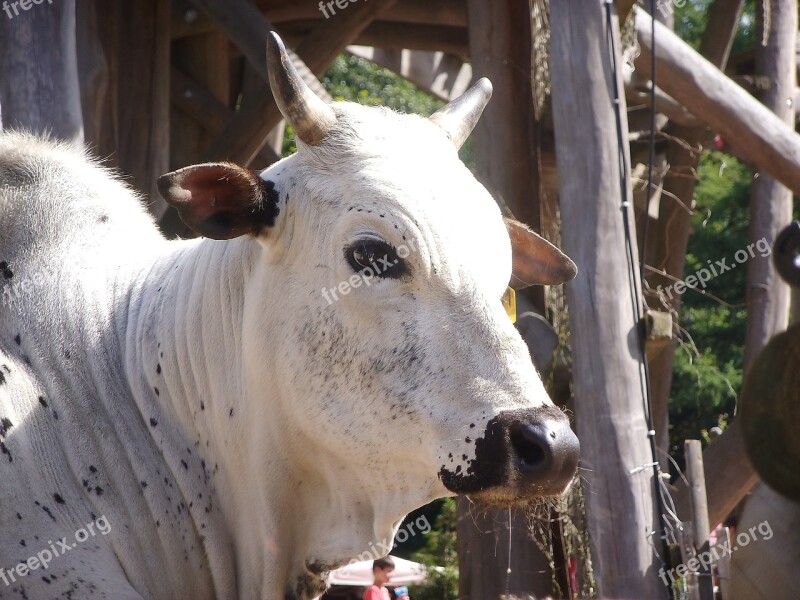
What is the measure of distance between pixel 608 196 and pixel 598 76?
1.73ft

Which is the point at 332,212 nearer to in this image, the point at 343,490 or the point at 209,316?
the point at 209,316

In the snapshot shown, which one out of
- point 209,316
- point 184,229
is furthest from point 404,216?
point 184,229

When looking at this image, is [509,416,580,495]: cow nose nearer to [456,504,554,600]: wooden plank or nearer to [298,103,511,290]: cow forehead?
[298,103,511,290]: cow forehead

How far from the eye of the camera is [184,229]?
6.05 metres

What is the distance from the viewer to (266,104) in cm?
611

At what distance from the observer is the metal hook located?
421 centimetres

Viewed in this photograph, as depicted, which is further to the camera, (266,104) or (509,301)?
(266,104)

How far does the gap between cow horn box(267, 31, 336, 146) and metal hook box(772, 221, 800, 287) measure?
2246 millimetres

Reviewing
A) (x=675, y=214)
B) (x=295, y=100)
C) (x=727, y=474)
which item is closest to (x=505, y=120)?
(x=727, y=474)

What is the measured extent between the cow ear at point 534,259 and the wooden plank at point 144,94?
290cm

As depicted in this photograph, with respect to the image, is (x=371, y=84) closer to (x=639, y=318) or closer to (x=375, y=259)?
(x=639, y=318)

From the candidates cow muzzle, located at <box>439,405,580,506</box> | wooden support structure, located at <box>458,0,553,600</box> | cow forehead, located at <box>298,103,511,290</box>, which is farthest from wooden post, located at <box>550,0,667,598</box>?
cow muzzle, located at <box>439,405,580,506</box>

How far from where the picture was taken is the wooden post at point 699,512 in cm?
450

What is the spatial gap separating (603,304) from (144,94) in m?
2.92
